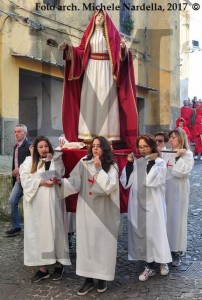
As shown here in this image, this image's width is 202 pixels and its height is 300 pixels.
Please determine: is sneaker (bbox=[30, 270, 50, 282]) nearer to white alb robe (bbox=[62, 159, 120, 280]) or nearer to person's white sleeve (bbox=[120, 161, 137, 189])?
white alb robe (bbox=[62, 159, 120, 280])

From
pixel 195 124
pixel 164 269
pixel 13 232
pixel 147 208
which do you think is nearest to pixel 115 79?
pixel 147 208

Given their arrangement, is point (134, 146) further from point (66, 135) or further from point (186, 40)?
point (186, 40)

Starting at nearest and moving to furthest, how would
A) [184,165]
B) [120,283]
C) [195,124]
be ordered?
[120,283] → [184,165] → [195,124]

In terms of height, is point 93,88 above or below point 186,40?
below

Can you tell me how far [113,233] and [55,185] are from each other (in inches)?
→ 31.2

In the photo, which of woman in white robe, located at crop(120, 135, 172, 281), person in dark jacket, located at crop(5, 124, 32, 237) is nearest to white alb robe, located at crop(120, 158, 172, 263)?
woman in white robe, located at crop(120, 135, 172, 281)

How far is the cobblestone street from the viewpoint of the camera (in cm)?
404

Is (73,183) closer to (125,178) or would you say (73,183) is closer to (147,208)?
(125,178)

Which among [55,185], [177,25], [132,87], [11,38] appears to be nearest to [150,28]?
[177,25]

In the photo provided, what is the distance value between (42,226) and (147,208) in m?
1.10

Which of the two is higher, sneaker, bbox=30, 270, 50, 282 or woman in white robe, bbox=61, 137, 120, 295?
woman in white robe, bbox=61, 137, 120, 295

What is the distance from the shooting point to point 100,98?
5.05m

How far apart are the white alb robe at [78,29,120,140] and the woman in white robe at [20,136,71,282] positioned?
82 cm

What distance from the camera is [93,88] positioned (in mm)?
5066
